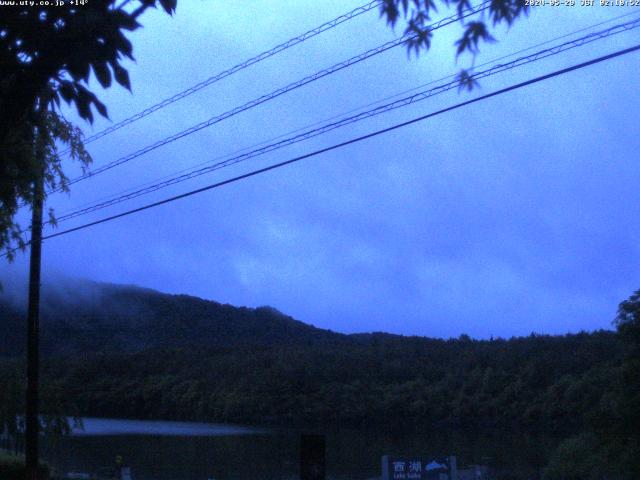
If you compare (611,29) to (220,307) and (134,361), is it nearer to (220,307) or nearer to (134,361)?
(134,361)

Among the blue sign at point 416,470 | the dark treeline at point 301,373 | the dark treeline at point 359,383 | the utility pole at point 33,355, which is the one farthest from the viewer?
the dark treeline at point 359,383

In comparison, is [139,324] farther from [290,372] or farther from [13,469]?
[13,469]

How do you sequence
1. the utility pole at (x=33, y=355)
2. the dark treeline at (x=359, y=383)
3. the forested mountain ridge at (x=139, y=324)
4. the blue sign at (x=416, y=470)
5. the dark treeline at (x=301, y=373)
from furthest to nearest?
the forested mountain ridge at (x=139, y=324) → the dark treeline at (x=359, y=383) → the dark treeline at (x=301, y=373) → the blue sign at (x=416, y=470) → the utility pole at (x=33, y=355)

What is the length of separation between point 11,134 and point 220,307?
183 feet

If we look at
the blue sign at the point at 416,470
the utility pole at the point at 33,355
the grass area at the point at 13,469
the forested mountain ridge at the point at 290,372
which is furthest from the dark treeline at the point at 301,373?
the utility pole at the point at 33,355

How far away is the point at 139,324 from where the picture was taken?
187 feet

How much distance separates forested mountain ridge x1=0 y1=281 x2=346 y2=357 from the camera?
46594 millimetres

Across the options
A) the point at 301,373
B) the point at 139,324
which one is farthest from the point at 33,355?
the point at 139,324

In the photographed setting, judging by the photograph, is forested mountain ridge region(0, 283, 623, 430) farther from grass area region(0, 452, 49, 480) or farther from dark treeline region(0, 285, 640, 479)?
grass area region(0, 452, 49, 480)

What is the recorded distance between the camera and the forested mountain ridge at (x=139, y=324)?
46.6 metres

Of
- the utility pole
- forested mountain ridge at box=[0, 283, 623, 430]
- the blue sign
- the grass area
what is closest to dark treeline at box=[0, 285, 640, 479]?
forested mountain ridge at box=[0, 283, 623, 430]

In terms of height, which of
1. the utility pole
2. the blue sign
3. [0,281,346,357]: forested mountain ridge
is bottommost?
the blue sign

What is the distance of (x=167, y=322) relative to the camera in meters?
60.3

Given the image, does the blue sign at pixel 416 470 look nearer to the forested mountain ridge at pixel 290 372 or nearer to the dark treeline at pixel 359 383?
the forested mountain ridge at pixel 290 372
